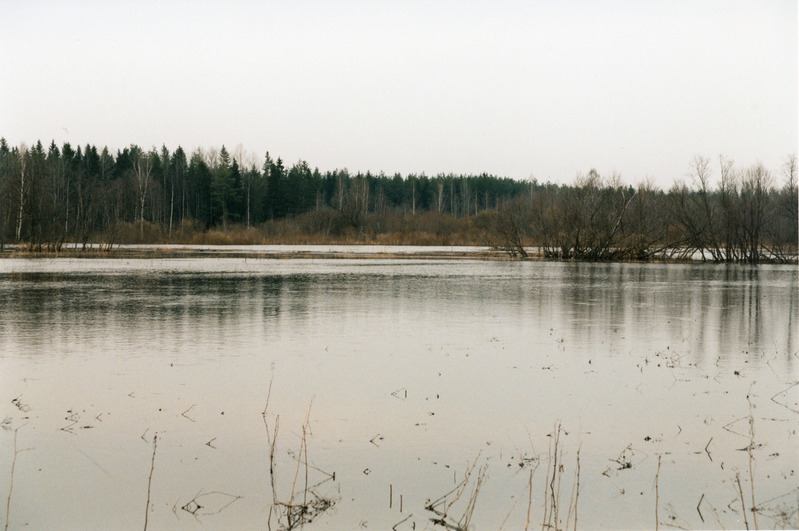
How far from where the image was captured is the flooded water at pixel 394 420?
5.18 meters

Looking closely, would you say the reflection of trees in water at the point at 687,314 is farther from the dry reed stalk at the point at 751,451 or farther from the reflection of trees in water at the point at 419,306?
the dry reed stalk at the point at 751,451

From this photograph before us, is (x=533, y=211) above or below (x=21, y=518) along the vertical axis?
above

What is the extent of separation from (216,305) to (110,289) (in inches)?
228

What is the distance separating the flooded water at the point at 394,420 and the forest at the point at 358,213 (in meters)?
28.5

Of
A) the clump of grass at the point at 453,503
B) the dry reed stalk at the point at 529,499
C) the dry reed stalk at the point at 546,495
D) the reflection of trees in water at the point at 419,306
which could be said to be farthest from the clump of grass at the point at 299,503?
the reflection of trees in water at the point at 419,306

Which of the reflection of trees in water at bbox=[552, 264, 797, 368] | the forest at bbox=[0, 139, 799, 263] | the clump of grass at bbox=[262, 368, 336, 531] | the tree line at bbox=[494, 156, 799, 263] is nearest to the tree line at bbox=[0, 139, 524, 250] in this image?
the forest at bbox=[0, 139, 799, 263]

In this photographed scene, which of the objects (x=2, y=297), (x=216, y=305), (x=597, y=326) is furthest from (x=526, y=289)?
(x=2, y=297)

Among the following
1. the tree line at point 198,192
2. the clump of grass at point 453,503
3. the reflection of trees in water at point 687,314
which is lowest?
the clump of grass at point 453,503

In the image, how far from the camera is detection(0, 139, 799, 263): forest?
4222 centimetres

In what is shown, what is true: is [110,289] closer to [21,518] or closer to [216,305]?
[216,305]

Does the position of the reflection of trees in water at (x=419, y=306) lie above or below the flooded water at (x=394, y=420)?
above

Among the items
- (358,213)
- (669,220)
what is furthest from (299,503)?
(358,213)

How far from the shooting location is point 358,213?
81.9 metres

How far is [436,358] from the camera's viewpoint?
1036cm
